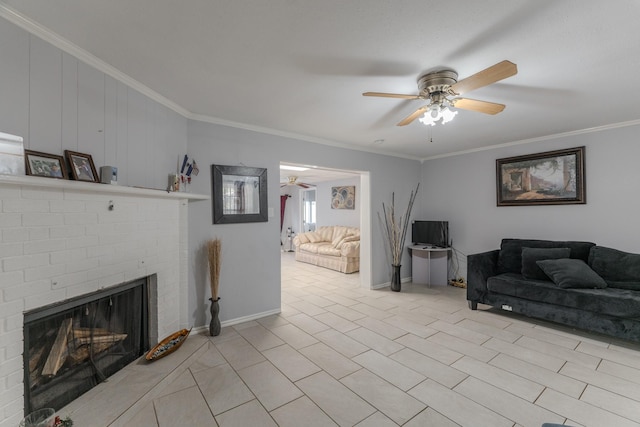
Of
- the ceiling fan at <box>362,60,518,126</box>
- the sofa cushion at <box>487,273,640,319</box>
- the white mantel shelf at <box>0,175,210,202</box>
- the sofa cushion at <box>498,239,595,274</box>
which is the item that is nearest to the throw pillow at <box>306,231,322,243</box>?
the sofa cushion at <box>498,239,595,274</box>

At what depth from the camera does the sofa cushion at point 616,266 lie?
2.97 metres

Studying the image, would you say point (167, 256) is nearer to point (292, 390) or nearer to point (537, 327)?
point (292, 390)

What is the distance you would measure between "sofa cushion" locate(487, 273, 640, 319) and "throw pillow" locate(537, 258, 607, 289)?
0.06 metres

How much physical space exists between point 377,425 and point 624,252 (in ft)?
11.7

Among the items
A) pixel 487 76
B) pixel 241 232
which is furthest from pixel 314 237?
pixel 487 76

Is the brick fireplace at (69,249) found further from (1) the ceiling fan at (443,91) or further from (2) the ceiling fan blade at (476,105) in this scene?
(2) the ceiling fan blade at (476,105)

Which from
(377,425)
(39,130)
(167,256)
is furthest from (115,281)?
(377,425)

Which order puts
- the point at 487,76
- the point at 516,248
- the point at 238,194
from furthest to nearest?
the point at 516,248 → the point at 238,194 → the point at 487,76

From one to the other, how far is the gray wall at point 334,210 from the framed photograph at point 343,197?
0.09m

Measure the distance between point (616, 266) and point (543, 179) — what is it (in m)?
1.37

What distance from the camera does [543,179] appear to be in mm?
3924

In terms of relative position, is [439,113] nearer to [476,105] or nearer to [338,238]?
[476,105]

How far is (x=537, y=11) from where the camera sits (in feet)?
4.67

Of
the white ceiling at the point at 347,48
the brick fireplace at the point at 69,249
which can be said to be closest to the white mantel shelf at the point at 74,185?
the brick fireplace at the point at 69,249
